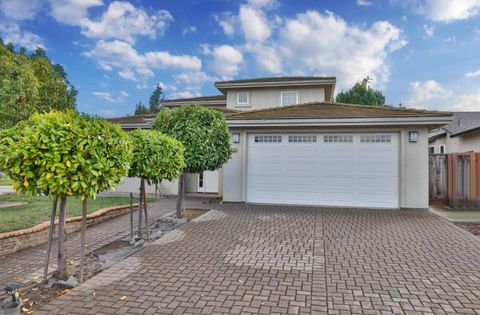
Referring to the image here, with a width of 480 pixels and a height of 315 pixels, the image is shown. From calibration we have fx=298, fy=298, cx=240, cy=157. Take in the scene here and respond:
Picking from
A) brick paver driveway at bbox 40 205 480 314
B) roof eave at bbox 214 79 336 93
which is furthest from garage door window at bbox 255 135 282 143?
roof eave at bbox 214 79 336 93

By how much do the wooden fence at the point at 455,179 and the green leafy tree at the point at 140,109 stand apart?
63.2m

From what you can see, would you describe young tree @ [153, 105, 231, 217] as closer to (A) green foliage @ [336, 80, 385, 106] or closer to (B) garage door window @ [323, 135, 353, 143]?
(B) garage door window @ [323, 135, 353, 143]

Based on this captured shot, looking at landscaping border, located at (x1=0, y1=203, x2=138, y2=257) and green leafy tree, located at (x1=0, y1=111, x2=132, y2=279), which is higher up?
green leafy tree, located at (x1=0, y1=111, x2=132, y2=279)

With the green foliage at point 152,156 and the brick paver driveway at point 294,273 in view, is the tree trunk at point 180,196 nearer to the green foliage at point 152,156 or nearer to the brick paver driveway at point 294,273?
the brick paver driveway at point 294,273

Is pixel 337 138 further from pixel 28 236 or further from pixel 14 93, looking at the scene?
pixel 14 93

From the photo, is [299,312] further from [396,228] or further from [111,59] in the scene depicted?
[111,59]

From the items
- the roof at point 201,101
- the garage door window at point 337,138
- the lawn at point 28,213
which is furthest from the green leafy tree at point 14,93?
the garage door window at point 337,138

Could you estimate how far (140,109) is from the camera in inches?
2761

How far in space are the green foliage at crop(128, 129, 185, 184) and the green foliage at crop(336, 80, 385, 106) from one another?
37.5 metres

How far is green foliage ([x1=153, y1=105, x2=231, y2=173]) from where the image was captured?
328 inches

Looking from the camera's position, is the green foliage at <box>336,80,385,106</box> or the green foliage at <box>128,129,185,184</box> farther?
the green foliage at <box>336,80,385,106</box>

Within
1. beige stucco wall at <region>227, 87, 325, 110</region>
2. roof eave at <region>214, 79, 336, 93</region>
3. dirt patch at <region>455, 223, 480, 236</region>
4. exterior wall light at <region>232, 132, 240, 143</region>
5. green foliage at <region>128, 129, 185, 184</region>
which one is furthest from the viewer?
beige stucco wall at <region>227, 87, 325, 110</region>

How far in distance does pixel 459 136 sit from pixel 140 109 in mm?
64952

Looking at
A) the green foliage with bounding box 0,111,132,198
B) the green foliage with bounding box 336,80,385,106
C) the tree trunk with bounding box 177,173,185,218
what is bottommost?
the tree trunk with bounding box 177,173,185,218
